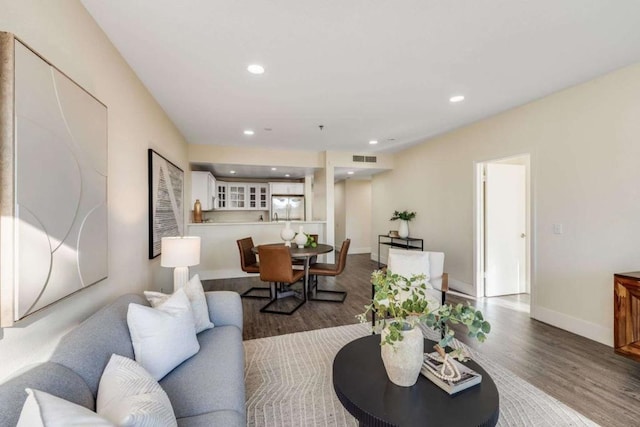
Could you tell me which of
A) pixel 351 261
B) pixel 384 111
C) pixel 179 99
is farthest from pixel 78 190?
pixel 351 261

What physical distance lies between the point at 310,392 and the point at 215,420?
39.2 inches

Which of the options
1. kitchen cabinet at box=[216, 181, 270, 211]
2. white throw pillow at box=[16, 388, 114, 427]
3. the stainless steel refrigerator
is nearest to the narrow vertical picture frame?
white throw pillow at box=[16, 388, 114, 427]

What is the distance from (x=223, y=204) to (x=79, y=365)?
686cm

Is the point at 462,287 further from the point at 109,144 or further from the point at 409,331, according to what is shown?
the point at 109,144

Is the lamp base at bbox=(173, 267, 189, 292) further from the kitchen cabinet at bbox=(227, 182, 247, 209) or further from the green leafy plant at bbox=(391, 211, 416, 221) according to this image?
the kitchen cabinet at bbox=(227, 182, 247, 209)

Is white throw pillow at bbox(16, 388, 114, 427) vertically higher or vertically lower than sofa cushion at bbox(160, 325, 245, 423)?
higher

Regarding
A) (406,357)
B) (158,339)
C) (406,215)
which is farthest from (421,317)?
(406,215)

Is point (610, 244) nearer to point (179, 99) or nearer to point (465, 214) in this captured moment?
point (465, 214)

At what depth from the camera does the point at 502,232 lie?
422 centimetres

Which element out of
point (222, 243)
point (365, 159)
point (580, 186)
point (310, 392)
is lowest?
point (310, 392)

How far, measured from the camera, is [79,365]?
1.16 meters

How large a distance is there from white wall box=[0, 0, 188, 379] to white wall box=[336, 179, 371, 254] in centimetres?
589

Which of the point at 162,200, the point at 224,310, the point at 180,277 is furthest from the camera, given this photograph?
the point at 162,200

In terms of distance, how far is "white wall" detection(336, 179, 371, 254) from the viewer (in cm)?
858
